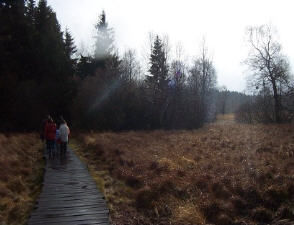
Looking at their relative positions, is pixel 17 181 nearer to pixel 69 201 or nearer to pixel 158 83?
pixel 69 201

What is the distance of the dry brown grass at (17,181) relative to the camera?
26.0ft

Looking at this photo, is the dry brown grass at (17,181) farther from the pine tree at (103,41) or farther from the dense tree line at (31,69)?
the pine tree at (103,41)

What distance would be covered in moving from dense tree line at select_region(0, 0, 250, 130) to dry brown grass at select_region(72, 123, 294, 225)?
1804 cm

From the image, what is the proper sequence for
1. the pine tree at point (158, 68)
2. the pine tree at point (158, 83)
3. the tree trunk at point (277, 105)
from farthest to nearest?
1. the pine tree at point (158, 68)
2. the pine tree at point (158, 83)
3. the tree trunk at point (277, 105)

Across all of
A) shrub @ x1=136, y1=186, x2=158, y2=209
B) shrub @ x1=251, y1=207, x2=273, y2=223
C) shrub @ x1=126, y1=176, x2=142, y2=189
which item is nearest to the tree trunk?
shrub @ x1=126, y1=176, x2=142, y2=189

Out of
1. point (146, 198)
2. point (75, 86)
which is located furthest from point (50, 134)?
point (75, 86)

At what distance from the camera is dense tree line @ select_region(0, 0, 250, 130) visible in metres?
31.1

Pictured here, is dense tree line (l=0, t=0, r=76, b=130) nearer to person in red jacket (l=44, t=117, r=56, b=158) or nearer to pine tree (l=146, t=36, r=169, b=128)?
pine tree (l=146, t=36, r=169, b=128)

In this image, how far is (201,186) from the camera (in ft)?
32.2

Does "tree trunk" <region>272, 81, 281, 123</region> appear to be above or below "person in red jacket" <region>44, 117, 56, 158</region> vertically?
above

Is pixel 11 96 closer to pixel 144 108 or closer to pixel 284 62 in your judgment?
pixel 144 108

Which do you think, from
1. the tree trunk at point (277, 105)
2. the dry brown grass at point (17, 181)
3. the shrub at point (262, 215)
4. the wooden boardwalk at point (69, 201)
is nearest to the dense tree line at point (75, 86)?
the tree trunk at point (277, 105)

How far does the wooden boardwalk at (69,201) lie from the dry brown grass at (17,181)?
0.33m

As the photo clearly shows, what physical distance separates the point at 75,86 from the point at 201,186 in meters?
29.9
